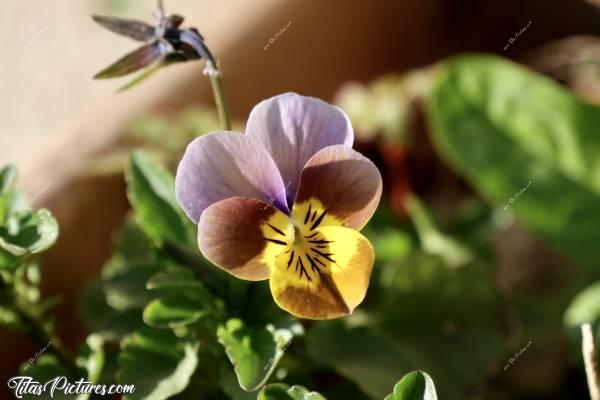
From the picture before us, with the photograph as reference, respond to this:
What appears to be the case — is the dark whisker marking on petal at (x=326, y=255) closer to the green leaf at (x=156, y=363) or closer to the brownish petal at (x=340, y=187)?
the brownish petal at (x=340, y=187)

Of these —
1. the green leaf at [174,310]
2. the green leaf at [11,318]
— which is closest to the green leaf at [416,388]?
the green leaf at [174,310]

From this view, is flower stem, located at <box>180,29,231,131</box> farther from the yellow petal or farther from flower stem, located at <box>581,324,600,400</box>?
flower stem, located at <box>581,324,600,400</box>

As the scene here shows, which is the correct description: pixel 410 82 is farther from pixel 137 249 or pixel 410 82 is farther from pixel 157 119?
pixel 137 249

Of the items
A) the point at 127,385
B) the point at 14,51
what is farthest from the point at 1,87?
the point at 127,385

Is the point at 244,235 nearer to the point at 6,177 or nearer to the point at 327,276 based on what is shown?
the point at 327,276

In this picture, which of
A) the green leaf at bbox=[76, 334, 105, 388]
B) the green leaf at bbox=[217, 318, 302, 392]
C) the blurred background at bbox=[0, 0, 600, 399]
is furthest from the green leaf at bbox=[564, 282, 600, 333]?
the green leaf at bbox=[76, 334, 105, 388]

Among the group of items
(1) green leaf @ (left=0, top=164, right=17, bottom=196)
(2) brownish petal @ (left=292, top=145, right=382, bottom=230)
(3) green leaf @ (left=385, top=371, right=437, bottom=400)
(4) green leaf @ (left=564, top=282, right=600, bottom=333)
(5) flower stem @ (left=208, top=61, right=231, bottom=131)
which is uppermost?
(5) flower stem @ (left=208, top=61, right=231, bottom=131)
